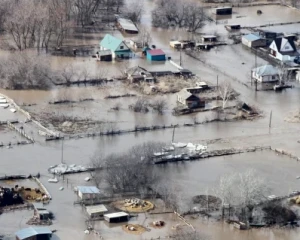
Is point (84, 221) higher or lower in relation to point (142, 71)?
lower

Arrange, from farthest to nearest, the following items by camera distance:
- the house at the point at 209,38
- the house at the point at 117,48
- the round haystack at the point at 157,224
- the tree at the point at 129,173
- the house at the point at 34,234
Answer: the house at the point at 209,38
the house at the point at 117,48
the tree at the point at 129,173
the round haystack at the point at 157,224
the house at the point at 34,234

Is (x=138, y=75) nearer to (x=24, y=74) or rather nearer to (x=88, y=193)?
(x=24, y=74)

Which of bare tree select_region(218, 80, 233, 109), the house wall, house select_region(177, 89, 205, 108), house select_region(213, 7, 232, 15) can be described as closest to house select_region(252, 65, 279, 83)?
bare tree select_region(218, 80, 233, 109)

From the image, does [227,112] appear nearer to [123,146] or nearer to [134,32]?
[123,146]

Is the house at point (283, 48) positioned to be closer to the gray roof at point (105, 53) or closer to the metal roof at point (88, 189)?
the gray roof at point (105, 53)

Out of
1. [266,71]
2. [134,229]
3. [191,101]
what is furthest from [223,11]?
[134,229]

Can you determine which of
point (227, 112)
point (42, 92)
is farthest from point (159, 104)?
point (42, 92)

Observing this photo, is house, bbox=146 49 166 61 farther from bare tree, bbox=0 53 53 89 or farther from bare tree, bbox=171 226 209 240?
bare tree, bbox=171 226 209 240

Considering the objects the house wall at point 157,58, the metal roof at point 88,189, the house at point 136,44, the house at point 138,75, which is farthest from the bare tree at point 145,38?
the metal roof at point 88,189
